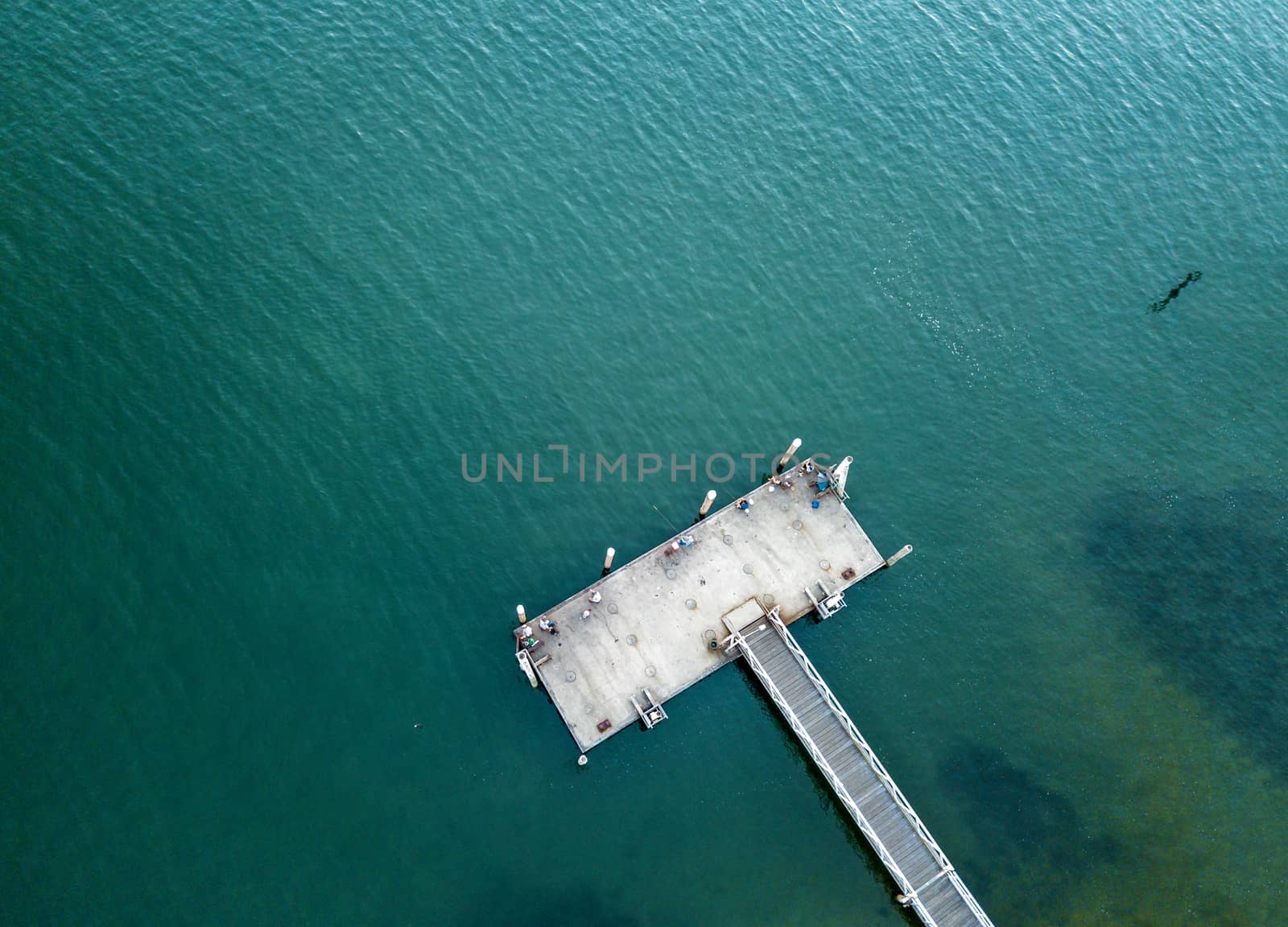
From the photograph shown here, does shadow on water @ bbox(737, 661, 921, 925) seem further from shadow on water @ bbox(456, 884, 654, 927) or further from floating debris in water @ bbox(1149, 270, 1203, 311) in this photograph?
floating debris in water @ bbox(1149, 270, 1203, 311)

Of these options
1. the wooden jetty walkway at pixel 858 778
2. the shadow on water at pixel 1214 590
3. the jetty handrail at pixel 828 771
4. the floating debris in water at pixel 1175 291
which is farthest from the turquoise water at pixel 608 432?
the wooden jetty walkway at pixel 858 778

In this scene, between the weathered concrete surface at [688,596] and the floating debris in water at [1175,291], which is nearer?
the weathered concrete surface at [688,596]

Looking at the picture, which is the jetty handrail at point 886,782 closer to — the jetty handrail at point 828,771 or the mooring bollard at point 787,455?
the jetty handrail at point 828,771

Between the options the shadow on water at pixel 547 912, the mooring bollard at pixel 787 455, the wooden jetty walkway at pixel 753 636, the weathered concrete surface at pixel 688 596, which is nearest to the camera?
the shadow on water at pixel 547 912

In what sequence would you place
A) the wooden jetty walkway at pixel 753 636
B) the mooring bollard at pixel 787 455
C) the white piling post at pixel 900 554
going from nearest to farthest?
the wooden jetty walkway at pixel 753 636
the white piling post at pixel 900 554
the mooring bollard at pixel 787 455

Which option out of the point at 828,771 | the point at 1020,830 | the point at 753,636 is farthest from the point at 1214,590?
the point at 753,636
